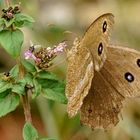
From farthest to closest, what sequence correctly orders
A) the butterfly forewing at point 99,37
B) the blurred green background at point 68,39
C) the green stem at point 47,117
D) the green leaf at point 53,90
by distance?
1. the blurred green background at point 68,39
2. the green stem at point 47,117
3. the green leaf at point 53,90
4. the butterfly forewing at point 99,37

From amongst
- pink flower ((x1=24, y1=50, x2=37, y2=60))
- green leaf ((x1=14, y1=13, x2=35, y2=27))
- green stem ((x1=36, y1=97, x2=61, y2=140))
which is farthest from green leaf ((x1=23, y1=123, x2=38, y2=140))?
green stem ((x1=36, y1=97, x2=61, y2=140))

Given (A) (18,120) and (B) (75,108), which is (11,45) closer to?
(B) (75,108)

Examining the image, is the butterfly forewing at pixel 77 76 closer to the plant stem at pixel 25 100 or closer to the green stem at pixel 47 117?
the plant stem at pixel 25 100

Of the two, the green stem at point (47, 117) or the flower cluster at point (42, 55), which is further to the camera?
the green stem at point (47, 117)

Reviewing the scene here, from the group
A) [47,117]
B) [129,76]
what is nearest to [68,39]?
[47,117]

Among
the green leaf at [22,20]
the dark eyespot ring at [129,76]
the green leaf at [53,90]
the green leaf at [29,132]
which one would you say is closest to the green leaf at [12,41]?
the green leaf at [22,20]

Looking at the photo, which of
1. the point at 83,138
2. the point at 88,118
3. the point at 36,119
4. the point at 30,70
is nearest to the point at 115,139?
the point at 83,138
